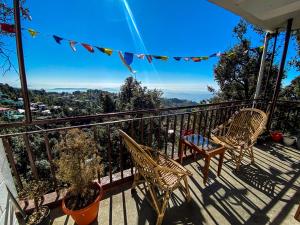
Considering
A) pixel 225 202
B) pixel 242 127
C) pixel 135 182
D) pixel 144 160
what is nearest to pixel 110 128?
pixel 135 182

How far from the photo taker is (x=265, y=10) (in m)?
2.74

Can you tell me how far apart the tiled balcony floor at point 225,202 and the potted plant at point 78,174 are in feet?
0.79

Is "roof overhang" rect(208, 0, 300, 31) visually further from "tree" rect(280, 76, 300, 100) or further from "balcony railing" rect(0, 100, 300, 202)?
"tree" rect(280, 76, 300, 100)

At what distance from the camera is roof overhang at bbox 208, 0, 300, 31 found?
2.50 meters

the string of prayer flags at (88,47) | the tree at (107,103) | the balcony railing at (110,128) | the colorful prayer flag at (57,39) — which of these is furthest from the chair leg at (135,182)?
the tree at (107,103)

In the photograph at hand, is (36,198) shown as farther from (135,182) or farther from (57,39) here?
(57,39)

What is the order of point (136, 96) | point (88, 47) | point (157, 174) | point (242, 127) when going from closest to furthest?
1. point (157, 174)
2. point (88, 47)
3. point (242, 127)
4. point (136, 96)

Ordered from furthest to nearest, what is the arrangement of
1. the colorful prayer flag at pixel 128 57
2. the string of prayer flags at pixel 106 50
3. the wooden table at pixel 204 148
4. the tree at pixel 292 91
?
the tree at pixel 292 91
the colorful prayer flag at pixel 128 57
the string of prayer flags at pixel 106 50
the wooden table at pixel 204 148

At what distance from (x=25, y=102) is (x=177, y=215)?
1.83 meters

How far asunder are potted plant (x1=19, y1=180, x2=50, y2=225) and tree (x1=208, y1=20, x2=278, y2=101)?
8.28 metres

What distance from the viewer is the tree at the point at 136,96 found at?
14.5 m

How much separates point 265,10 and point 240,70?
19.9 feet

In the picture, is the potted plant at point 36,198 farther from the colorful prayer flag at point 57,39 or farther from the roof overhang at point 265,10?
the roof overhang at point 265,10

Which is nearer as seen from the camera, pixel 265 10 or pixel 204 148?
pixel 204 148
